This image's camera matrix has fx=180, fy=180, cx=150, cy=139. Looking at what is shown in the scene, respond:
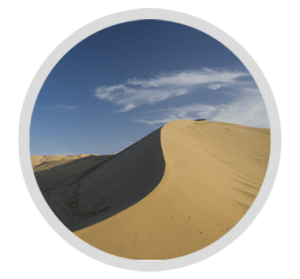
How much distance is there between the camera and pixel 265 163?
19531 mm

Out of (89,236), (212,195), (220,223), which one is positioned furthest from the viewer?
(212,195)

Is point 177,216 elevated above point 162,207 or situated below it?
below

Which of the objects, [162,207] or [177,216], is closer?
[177,216]

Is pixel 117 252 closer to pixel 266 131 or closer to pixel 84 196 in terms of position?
pixel 84 196

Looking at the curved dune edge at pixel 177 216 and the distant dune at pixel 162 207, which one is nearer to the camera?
the curved dune edge at pixel 177 216

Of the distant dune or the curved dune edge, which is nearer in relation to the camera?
the curved dune edge

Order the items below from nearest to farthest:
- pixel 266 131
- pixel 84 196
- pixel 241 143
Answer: pixel 84 196, pixel 241 143, pixel 266 131

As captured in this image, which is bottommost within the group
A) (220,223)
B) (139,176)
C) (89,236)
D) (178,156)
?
(220,223)

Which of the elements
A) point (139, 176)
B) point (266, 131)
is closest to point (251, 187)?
point (139, 176)

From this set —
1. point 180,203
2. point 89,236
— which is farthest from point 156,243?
point 89,236

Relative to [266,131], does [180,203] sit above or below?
below

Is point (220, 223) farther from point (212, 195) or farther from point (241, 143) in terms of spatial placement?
point (241, 143)

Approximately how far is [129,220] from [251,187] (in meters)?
8.79

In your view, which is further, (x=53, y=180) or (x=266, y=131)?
(x=266, y=131)
